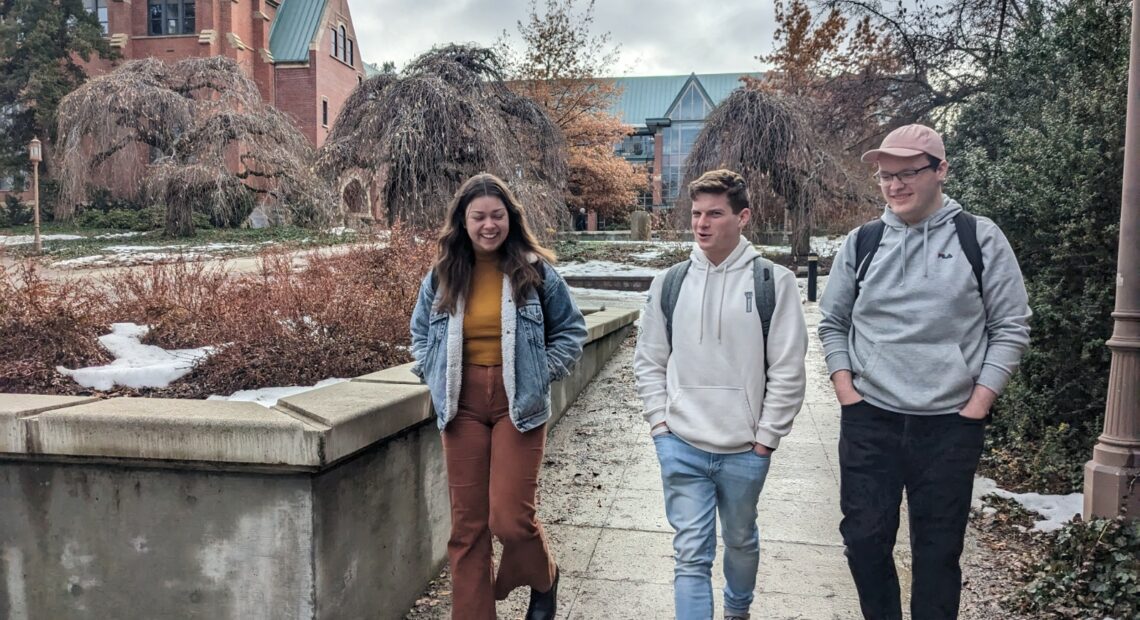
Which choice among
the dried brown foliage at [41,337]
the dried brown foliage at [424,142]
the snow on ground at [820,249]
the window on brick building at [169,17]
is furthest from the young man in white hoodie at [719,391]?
the window on brick building at [169,17]

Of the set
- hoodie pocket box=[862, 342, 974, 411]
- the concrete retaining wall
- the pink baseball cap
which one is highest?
the pink baseball cap

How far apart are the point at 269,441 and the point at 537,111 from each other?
15.1 m

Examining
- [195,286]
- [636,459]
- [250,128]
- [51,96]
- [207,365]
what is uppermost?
[51,96]

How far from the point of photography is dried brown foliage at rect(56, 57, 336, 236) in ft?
82.6

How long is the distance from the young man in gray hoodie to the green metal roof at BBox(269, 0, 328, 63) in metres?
47.1

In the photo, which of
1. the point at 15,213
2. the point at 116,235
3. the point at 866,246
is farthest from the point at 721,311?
the point at 15,213

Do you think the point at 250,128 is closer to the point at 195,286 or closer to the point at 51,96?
the point at 51,96

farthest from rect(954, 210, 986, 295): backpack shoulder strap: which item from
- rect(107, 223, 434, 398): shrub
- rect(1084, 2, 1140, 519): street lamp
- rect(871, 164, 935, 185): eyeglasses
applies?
rect(107, 223, 434, 398): shrub

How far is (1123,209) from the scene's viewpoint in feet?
13.5

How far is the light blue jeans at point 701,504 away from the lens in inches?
112

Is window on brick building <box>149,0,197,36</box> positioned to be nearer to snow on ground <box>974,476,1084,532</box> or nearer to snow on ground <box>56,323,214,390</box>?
snow on ground <box>56,323,214,390</box>

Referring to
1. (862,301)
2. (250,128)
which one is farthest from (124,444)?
(250,128)

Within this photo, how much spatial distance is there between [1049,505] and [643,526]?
2407 mm

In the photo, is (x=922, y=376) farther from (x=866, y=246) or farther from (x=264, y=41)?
(x=264, y=41)
